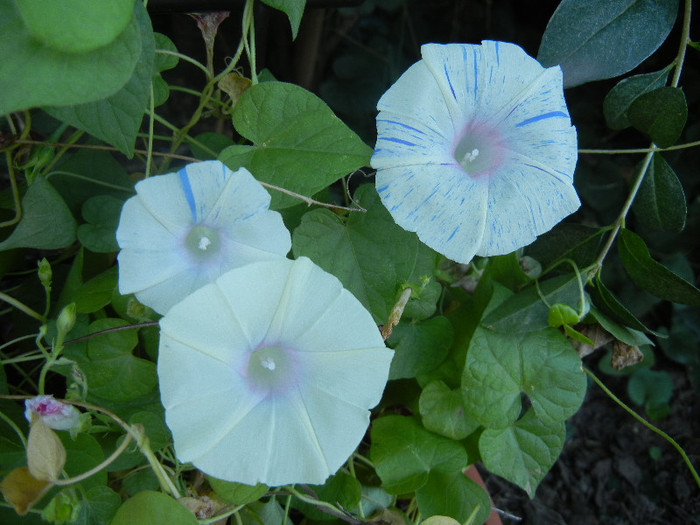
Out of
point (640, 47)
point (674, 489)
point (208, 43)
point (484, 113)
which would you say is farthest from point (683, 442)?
point (208, 43)

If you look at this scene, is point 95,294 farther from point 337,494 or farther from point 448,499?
point 448,499

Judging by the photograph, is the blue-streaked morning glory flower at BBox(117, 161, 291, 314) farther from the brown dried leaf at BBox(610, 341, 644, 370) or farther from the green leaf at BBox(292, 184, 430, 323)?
the brown dried leaf at BBox(610, 341, 644, 370)

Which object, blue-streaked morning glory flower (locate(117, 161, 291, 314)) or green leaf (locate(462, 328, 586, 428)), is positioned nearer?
blue-streaked morning glory flower (locate(117, 161, 291, 314))

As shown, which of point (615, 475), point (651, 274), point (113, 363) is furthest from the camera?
point (615, 475)

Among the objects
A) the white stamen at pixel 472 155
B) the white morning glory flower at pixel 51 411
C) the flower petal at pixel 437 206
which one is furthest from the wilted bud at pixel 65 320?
the white stamen at pixel 472 155

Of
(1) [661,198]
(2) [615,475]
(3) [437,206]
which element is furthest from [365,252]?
(2) [615,475]

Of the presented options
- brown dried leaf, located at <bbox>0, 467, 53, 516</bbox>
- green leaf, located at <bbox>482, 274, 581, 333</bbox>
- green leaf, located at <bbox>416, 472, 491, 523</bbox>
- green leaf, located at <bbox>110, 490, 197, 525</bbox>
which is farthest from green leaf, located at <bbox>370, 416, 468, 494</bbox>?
brown dried leaf, located at <bbox>0, 467, 53, 516</bbox>
